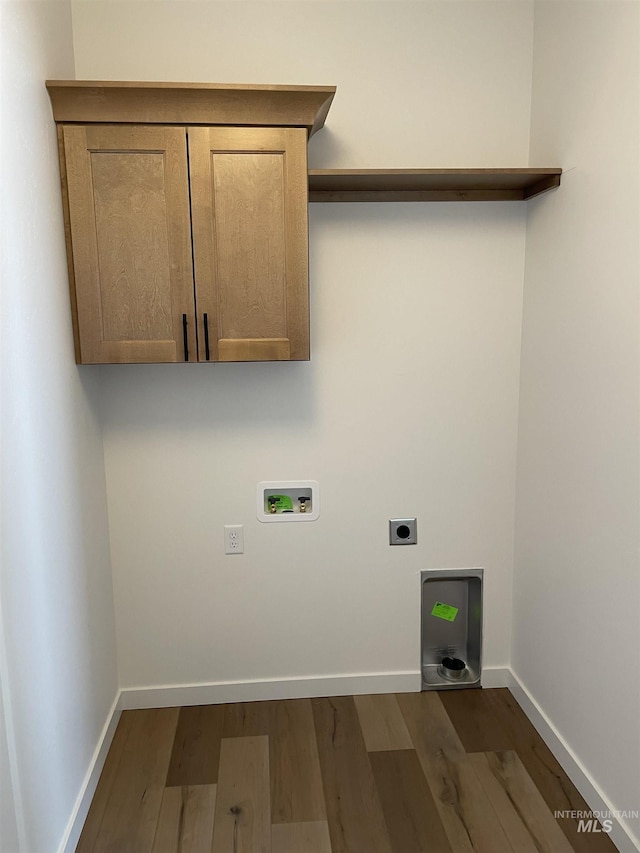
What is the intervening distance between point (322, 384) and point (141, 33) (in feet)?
4.59

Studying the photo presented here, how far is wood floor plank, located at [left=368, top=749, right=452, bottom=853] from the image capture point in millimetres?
1883

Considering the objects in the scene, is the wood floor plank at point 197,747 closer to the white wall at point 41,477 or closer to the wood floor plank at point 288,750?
the wood floor plank at point 288,750

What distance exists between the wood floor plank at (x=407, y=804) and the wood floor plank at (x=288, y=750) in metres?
0.21

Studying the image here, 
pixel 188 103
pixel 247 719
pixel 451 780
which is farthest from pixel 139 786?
pixel 188 103

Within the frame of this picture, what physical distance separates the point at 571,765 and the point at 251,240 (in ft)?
6.79

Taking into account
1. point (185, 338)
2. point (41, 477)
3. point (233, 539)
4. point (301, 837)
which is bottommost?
point (301, 837)

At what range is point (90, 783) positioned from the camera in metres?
2.06

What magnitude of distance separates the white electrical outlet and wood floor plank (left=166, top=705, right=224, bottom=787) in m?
0.66

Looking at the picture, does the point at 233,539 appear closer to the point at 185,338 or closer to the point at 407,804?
the point at 185,338

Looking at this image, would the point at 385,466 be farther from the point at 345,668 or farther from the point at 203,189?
the point at 203,189

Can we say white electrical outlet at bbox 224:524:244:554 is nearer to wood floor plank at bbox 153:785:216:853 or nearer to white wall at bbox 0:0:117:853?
white wall at bbox 0:0:117:853

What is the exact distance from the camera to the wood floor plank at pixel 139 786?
1.91m

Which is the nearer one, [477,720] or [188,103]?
[188,103]

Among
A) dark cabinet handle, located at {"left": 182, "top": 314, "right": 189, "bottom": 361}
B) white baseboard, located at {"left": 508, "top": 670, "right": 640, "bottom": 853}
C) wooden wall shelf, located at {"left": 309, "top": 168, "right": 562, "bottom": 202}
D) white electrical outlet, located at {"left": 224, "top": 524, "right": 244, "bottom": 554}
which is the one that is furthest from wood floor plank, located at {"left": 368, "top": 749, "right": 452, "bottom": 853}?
wooden wall shelf, located at {"left": 309, "top": 168, "right": 562, "bottom": 202}
